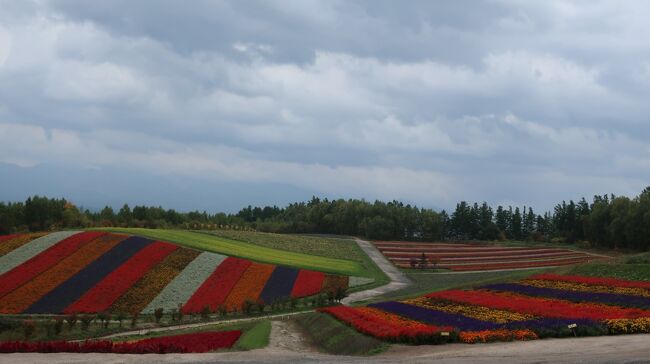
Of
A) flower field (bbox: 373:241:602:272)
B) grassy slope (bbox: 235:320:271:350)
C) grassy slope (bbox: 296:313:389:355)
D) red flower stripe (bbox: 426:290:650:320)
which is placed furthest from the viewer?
flower field (bbox: 373:241:602:272)

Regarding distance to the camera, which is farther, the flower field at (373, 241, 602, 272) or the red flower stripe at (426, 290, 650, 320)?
the flower field at (373, 241, 602, 272)

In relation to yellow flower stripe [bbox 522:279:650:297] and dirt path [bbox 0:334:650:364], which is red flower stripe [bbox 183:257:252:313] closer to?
dirt path [bbox 0:334:650:364]

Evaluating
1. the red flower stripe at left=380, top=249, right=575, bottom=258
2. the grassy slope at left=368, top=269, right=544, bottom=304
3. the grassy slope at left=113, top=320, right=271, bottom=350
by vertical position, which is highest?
the red flower stripe at left=380, top=249, right=575, bottom=258

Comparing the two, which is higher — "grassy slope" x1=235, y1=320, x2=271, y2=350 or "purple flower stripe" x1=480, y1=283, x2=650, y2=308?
"purple flower stripe" x1=480, y1=283, x2=650, y2=308

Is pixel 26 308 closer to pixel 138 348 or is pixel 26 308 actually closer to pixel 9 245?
pixel 9 245

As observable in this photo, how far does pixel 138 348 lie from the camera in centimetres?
2055

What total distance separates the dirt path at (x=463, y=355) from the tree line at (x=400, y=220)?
63851 millimetres

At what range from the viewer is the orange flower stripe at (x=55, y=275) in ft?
127

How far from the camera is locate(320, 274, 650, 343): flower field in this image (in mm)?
20641

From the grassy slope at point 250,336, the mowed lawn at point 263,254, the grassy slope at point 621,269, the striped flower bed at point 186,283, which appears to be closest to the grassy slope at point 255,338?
the grassy slope at point 250,336

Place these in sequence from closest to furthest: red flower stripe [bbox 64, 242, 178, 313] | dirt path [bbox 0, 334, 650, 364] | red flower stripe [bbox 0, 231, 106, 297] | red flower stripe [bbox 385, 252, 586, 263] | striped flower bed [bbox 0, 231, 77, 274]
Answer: dirt path [bbox 0, 334, 650, 364] < red flower stripe [bbox 64, 242, 178, 313] < red flower stripe [bbox 0, 231, 106, 297] < striped flower bed [bbox 0, 231, 77, 274] < red flower stripe [bbox 385, 252, 586, 263]

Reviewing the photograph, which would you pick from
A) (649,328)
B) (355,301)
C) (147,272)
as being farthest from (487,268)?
(649,328)

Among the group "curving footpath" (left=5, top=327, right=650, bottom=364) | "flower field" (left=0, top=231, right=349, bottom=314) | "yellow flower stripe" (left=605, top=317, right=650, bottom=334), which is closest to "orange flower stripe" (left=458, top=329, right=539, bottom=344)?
"curving footpath" (left=5, top=327, right=650, bottom=364)

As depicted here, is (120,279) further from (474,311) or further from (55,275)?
→ (474,311)
